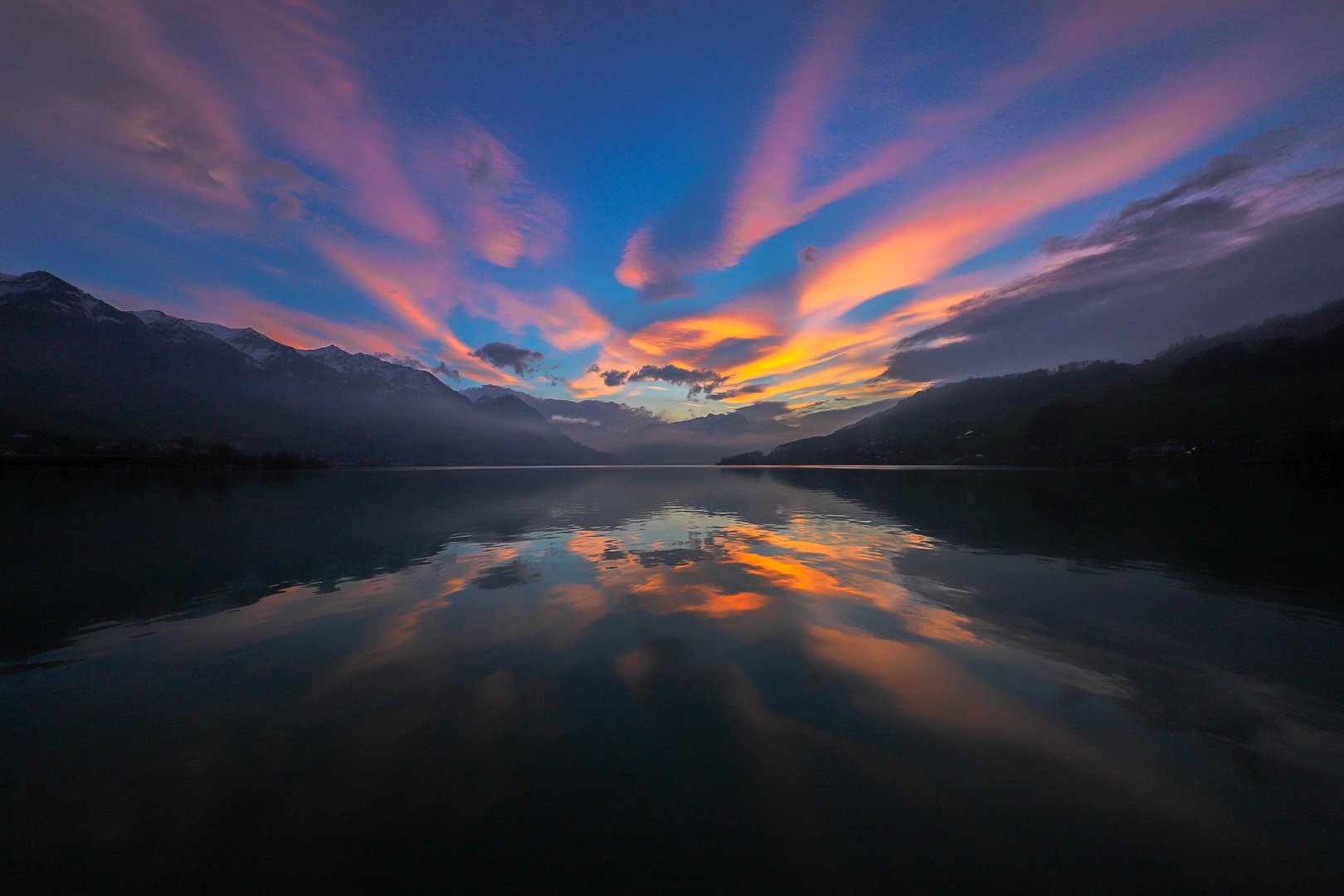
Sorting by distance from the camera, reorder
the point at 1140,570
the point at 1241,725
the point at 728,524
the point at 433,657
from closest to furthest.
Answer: the point at 1241,725 < the point at 433,657 < the point at 1140,570 < the point at 728,524

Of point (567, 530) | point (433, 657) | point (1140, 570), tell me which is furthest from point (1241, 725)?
point (567, 530)

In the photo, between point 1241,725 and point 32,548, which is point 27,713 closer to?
point 1241,725

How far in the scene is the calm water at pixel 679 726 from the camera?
597 centimetres

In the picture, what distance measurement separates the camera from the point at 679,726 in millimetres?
9109

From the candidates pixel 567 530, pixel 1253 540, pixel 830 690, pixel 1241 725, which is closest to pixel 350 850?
pixel 830 690

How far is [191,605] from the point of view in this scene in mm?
16609

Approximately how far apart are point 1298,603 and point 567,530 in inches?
1343

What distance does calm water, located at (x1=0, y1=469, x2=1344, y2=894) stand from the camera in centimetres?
597

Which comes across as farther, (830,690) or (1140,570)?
(1140,570)

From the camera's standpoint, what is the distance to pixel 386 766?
7.88m

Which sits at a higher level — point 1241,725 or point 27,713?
point 27,713

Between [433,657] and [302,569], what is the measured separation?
14.5 m

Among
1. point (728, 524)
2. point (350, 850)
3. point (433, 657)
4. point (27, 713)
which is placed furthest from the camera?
point (728, 524)

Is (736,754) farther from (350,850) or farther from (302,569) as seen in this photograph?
(302,569)
